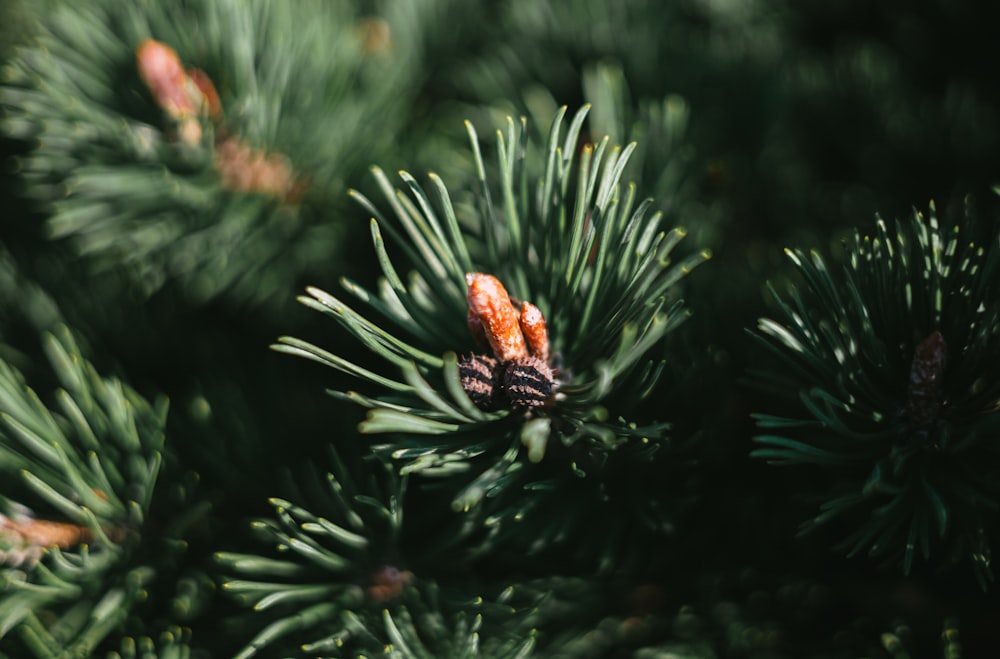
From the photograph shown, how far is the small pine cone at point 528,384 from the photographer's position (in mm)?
429

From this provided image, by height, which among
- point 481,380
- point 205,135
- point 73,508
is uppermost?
point 205,135

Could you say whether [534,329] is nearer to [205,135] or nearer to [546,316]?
[546,316]

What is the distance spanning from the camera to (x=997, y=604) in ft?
1.70

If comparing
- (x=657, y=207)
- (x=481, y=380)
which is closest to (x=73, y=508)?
(x=481, y=380)

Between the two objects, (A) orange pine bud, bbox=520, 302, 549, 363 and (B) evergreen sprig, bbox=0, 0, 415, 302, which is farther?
(B) evergreen sprig, bbox=0, 0, 415, 302

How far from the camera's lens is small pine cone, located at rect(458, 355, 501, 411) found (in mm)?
438

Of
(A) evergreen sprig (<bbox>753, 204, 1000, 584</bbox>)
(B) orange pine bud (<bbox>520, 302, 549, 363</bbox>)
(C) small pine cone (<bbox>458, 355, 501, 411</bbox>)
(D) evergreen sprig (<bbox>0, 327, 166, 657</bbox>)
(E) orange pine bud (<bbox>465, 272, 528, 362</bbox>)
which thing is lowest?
(D) evergreen sprig (<bbox>0, 327, 166, 657</bbox>)

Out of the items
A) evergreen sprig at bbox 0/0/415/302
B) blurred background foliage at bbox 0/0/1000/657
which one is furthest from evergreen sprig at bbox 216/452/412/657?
evergreen sprig at bbox 0/0/415/302

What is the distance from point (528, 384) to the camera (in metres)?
0.43

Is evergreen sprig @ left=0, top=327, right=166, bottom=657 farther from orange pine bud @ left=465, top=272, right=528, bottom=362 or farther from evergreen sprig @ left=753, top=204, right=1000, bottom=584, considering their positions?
evergreen sprig @ left=753, top=204, right=1000, bottom=584

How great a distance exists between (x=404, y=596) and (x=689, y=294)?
0.98ft

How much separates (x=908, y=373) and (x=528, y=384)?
24 cm

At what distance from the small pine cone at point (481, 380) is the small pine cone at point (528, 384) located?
0.03 feet

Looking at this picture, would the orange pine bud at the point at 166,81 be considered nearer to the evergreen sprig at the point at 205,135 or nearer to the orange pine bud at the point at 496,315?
the evergreen sprig at the point at 205,135
